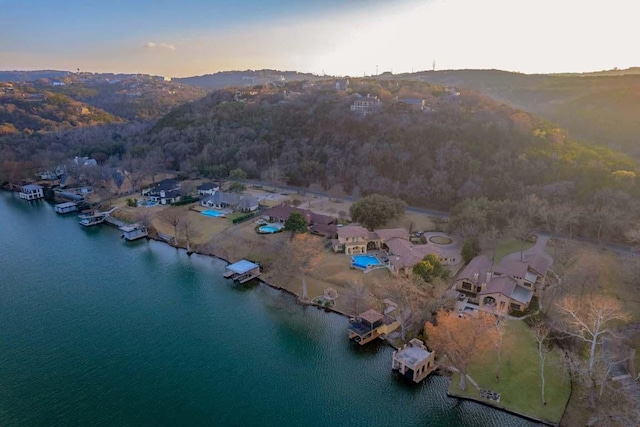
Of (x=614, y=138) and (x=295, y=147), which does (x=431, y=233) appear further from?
(x=614, y=138)

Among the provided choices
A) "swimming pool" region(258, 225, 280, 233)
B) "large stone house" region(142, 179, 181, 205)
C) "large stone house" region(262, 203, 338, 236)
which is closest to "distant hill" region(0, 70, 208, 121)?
"large stone house" region(142, 179, 181, 205)

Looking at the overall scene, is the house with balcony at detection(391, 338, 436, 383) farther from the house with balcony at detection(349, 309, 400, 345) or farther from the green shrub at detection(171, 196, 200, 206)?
the green shrub at detection(171, 196, 200, 206)

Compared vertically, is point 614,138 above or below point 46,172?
above

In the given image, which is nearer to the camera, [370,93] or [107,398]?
[107,398]

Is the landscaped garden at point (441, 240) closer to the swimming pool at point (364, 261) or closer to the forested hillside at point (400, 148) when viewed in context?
the swimming pool at point (364, 261)

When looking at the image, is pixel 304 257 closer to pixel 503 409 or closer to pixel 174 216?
pixel 503 409

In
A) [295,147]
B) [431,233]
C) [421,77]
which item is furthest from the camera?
[421,77]

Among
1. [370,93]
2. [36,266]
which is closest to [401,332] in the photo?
[36,266]

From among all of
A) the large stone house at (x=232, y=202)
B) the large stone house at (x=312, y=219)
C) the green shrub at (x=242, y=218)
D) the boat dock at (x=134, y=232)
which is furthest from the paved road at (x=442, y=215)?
the boat dock at (x=134, y=232)
